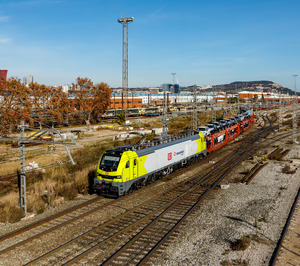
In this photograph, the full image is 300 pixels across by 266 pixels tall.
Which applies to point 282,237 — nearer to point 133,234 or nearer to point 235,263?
point 235,263

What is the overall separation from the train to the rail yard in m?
0.89

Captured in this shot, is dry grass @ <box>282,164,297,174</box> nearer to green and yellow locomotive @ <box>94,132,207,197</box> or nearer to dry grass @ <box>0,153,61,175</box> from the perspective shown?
green and yellow locomotive @ <box>94,132,207,197</box>

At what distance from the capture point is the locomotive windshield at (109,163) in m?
17.0

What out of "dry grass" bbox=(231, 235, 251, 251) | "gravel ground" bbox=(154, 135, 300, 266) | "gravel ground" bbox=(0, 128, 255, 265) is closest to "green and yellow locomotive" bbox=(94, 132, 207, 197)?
"gravel ground" bbox=(0, 128, 255, 265)

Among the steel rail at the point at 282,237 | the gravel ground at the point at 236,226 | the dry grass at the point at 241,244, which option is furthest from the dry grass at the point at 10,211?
the steel rail at the point at 282,237

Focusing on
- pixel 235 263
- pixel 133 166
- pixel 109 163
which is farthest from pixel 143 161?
pixel 235 263

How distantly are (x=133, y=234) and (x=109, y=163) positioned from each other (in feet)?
17.7

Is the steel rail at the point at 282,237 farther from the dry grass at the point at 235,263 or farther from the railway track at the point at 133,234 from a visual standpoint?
the railway track at the point at 133,234

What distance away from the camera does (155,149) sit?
20594 millimetres

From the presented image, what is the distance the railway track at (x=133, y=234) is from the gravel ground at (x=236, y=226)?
81 cm

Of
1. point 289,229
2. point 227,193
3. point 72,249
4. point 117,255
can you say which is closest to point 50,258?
point 72,249

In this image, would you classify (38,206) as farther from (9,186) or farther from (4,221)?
(9,186)

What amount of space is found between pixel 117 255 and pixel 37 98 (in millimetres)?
52142

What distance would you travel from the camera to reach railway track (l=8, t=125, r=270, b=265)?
11.1m
